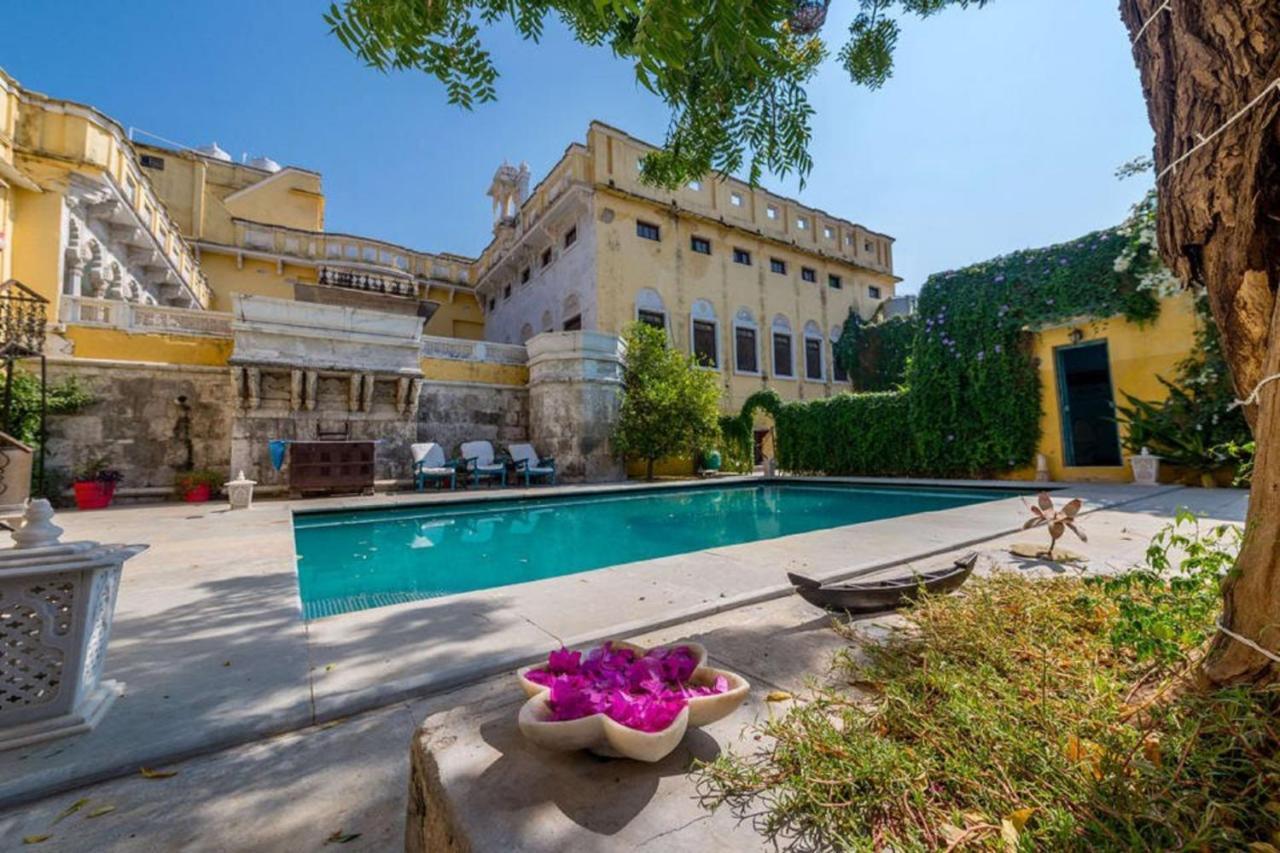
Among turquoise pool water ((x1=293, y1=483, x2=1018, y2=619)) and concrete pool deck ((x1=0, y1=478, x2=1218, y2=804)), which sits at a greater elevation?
concrete pool deck ((x1=0, y1=478, x2=1218, y2=804))

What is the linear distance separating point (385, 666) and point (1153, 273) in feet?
44.6

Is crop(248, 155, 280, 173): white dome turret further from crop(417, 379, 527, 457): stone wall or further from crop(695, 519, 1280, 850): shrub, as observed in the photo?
crop(695, 519, 1280, 850): shrub

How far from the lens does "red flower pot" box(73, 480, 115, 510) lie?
30.7ft

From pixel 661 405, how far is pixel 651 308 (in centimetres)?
527

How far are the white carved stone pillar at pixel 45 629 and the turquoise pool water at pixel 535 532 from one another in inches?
80.6

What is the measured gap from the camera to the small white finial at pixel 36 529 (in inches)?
68.7

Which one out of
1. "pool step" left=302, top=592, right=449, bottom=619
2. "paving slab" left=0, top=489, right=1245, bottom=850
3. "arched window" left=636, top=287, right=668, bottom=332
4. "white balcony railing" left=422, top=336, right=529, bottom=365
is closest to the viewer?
"paving slab" left=0, top=489, right=1245, bottom=850

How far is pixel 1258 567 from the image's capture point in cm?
126

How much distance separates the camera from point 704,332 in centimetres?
1875

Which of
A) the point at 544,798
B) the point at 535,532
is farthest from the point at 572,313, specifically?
the point at 544,798

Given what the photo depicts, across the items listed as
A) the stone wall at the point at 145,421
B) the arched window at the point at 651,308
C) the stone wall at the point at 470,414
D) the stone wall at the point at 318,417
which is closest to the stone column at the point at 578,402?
the stone wall at the point at 318,417

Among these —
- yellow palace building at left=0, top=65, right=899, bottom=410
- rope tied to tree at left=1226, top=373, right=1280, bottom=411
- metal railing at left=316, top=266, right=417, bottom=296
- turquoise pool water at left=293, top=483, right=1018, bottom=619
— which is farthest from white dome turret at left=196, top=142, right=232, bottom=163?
rope tied to tree at left=1226, top=373, right=1280, bottom=411

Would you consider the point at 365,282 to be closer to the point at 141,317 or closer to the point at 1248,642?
the point at 141,317

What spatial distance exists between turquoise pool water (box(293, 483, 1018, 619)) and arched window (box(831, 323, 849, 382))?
436 inches
